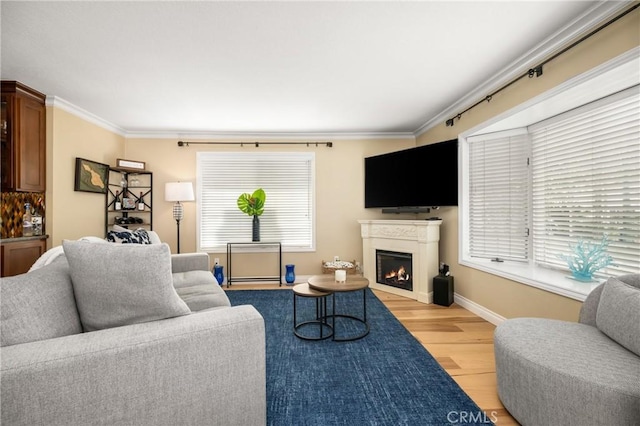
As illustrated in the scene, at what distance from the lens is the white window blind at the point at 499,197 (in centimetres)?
316

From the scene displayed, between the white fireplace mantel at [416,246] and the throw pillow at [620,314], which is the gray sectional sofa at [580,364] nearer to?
the throw pillow at [620,314]

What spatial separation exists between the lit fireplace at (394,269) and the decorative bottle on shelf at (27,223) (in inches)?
170

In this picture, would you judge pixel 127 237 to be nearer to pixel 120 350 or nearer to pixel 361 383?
pixel 120 350

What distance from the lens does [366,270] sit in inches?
178

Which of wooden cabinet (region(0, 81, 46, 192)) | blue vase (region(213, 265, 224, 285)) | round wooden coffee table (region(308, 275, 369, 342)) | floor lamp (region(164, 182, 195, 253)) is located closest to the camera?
round wooden coffee table (region(308, 275, 369, 342))

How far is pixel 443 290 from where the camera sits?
3.57 m

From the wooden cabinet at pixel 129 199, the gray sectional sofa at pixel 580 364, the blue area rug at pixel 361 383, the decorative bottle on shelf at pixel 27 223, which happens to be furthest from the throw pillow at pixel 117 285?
the wooden cabinet at pixel 129 199

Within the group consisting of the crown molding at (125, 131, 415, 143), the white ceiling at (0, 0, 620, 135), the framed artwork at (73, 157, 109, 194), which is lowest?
the framed artwork at (73, 157, 109, 194)

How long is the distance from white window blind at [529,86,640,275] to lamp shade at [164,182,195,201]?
4417 mm

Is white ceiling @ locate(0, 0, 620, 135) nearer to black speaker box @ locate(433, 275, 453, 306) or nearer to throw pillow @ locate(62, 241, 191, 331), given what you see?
throw pillow @ locate(62, 241, 191, 331)

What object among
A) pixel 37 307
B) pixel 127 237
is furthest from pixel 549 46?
pixel 127 237

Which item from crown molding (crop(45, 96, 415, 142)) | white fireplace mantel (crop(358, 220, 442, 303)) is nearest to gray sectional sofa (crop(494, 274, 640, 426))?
white fireplace mantel (crop(358, 220, 442, 303))

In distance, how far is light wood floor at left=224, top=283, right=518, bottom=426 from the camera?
1830 mm

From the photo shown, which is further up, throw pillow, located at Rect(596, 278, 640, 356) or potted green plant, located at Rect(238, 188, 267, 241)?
potted green plant, located at Rect(238, 188, 267, 241)
